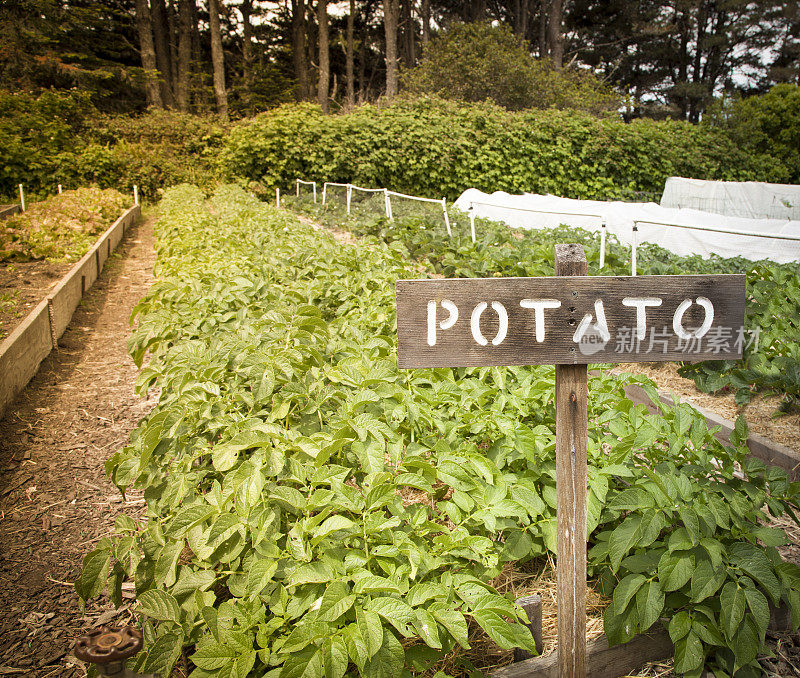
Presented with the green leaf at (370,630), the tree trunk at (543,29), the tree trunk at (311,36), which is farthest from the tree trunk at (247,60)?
the green leaf at (370,630)

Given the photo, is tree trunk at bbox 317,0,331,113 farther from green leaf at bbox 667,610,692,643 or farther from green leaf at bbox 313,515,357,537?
green leaf at bbox 667,610,692,643

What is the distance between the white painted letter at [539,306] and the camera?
154 cm

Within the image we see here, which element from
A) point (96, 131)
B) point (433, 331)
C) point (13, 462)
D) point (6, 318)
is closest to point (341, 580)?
point (433, 331)

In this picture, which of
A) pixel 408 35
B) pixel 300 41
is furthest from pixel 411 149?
pixel 408 35

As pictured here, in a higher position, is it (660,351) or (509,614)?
(660,351)

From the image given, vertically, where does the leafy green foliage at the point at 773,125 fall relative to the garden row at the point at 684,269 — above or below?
above

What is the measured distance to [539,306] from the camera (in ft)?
5.05

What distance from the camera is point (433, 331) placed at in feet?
5.09

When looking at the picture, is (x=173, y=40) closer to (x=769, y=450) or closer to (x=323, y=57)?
(x=323, y=57)

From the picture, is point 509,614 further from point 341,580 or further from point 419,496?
point 419,496

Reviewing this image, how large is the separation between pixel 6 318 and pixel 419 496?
15.9 feet

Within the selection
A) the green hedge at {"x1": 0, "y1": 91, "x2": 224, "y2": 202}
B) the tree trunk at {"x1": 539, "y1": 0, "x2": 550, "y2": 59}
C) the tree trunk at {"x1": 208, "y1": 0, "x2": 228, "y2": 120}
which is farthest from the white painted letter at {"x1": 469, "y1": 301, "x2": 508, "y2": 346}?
the tree trunk at {"x1": 539, "y1": 0, "x2": 550, "y2": 59}

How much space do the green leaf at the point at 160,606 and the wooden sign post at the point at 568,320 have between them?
89 centimetres

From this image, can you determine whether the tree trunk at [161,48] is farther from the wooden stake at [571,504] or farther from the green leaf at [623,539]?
the green leaf at [623,539]
